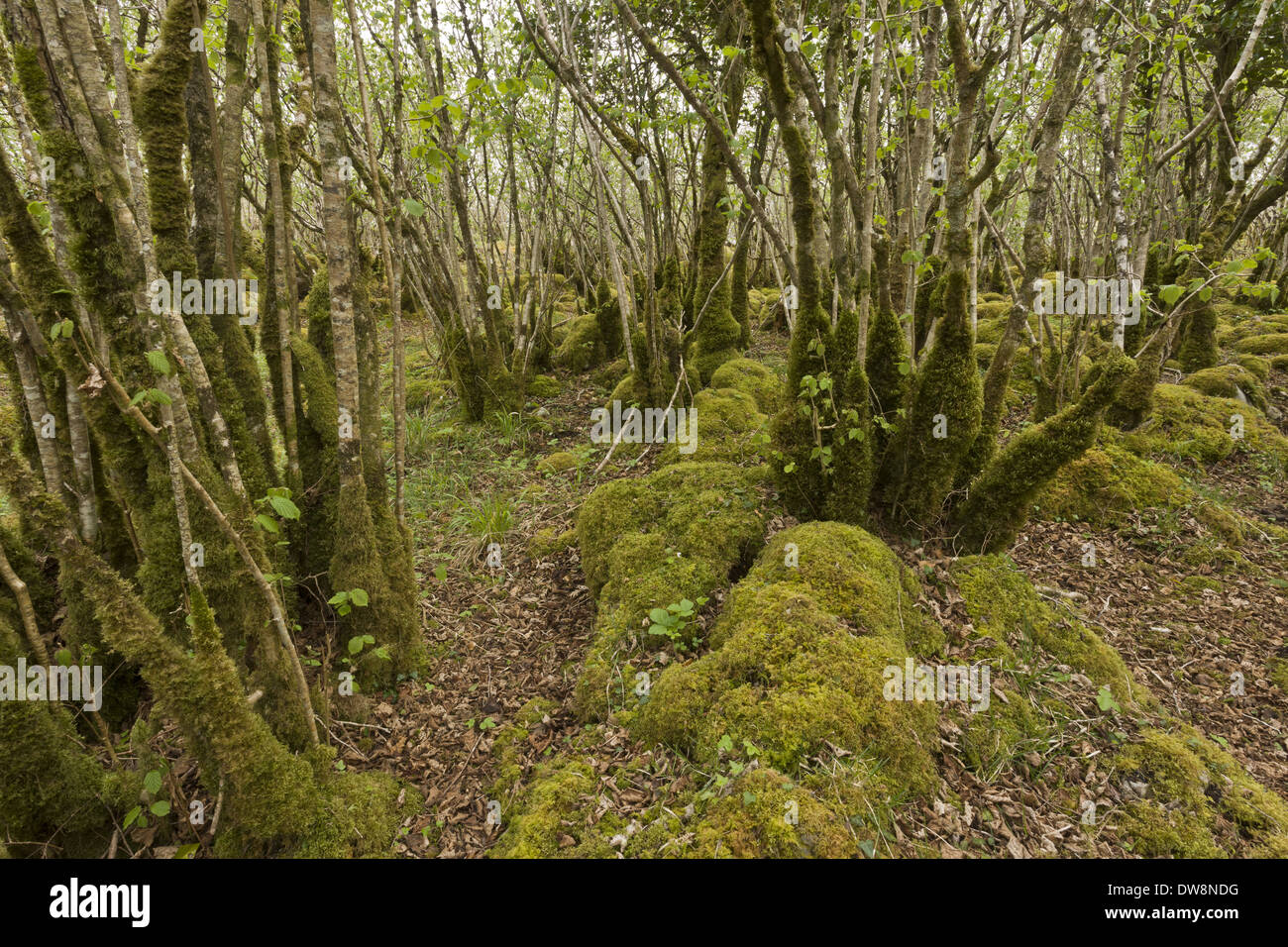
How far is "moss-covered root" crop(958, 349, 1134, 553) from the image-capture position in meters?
4.00

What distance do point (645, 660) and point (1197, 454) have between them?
7.47 metres

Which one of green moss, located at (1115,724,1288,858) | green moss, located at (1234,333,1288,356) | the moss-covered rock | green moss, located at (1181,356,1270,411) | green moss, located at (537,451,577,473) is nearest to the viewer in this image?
green moss, located at (1115,724,1288,858)

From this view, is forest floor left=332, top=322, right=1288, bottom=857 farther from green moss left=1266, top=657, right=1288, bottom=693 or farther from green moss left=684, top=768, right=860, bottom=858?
green moss left=684, top=768, right=860, bottom=858

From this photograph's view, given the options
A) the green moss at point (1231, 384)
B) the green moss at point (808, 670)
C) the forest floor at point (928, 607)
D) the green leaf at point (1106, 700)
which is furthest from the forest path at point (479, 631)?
the green moss at point (1231, 384)

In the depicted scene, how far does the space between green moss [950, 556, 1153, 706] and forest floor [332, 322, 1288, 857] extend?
15 centimetres

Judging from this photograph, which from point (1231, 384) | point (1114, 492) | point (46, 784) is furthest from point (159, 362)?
point (1231, 384)

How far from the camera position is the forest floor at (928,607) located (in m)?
2.90

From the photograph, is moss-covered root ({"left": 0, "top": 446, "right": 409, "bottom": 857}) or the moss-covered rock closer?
moss-covered root ({"left": 0, "top": 446, "right": 409, "bottom": 857})

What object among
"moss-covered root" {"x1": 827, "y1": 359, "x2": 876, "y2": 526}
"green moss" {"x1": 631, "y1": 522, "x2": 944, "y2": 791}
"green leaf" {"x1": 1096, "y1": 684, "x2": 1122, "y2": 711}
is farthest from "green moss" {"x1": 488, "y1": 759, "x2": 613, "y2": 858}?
"green leaf" {"x1": 1096, "y1": 684, "x2": 1122, "y2": 711}

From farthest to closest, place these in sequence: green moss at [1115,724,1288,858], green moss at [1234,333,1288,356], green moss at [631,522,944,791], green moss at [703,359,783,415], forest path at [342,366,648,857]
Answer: green moss at [1234,333,1288,356] → green moss at [703,359,783,415] → forest path at [342,366,648,857] → green moss at [631,522,944,791] → green moss at [1115,724,1288,858]

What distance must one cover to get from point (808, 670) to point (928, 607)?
4.69 ft

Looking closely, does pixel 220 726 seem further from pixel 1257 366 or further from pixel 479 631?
pixel 1257 366

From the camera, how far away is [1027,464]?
423 cm
